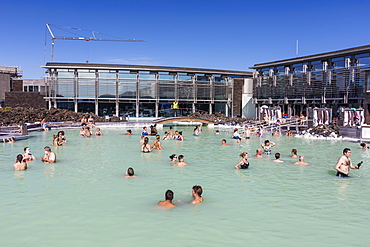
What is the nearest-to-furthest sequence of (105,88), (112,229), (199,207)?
(112,229) → (199,207) → (105,88)

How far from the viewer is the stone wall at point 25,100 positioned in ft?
184

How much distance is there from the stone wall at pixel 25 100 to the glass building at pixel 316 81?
35.8 m

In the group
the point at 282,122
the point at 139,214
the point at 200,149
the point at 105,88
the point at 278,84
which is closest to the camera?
the point at 139,214

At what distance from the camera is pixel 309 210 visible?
10.1 m

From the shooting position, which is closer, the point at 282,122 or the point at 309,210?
the point at 309,210

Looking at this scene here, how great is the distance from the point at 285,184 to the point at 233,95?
170 ft

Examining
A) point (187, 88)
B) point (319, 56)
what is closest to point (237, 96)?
point (187, 88)

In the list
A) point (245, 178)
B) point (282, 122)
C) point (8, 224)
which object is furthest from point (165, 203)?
point (282, 122)

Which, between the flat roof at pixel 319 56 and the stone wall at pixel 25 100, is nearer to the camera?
the flat roof at pixel 319 56

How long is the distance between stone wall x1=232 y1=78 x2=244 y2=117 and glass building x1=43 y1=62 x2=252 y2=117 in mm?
431

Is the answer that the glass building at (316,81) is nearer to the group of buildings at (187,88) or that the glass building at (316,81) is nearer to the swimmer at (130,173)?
the group of buildings at (187,88)

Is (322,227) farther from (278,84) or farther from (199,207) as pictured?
(278,84)

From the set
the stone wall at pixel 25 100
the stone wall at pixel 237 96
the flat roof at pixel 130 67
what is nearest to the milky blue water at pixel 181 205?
the flat roof at pixel 130 67

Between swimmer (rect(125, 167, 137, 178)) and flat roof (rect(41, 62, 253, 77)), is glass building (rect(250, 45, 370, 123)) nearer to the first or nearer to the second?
flat roof (rect(41, 62, 253, 77))
